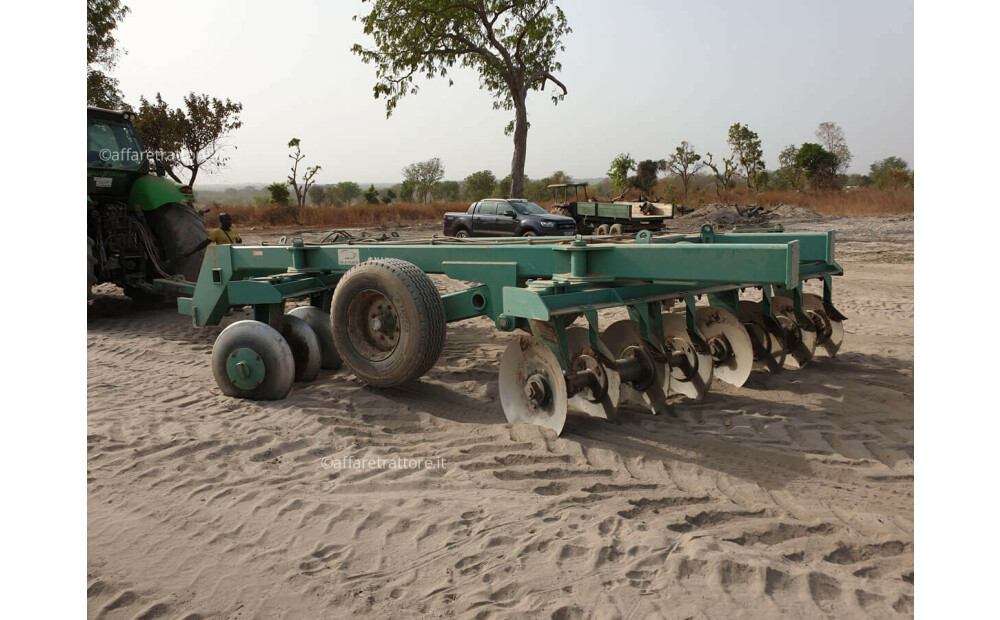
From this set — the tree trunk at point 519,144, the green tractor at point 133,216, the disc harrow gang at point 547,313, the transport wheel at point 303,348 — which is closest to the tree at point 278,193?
the tree trunk at point 519,144

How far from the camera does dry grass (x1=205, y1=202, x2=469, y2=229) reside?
83.7 ft

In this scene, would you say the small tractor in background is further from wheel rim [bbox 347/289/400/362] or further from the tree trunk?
wheel rim [bbox 347/289/400/362]

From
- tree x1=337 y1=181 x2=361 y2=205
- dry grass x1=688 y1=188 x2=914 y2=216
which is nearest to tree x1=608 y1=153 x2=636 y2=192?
dry grass x1=688 y1=188 x2=914 y2=216

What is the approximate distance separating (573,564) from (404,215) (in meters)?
26.3

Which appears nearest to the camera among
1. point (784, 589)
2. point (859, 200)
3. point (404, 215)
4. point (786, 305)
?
point (784, 589)

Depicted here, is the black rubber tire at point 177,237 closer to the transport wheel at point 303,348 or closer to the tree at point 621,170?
the transport wheel at point 303,348

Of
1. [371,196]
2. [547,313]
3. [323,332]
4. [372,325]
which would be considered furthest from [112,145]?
[371,196]

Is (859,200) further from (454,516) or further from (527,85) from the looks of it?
(454,516)

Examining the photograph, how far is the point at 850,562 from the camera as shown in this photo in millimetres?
2684

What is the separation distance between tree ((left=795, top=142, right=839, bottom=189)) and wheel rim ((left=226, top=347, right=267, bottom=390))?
35.2 m

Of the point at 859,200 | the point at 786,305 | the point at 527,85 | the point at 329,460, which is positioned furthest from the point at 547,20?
the point at 329,460

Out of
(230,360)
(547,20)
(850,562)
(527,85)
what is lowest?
(850,562)

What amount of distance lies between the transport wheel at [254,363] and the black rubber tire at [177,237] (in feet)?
12.2

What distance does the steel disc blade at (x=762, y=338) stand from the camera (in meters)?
5.27
